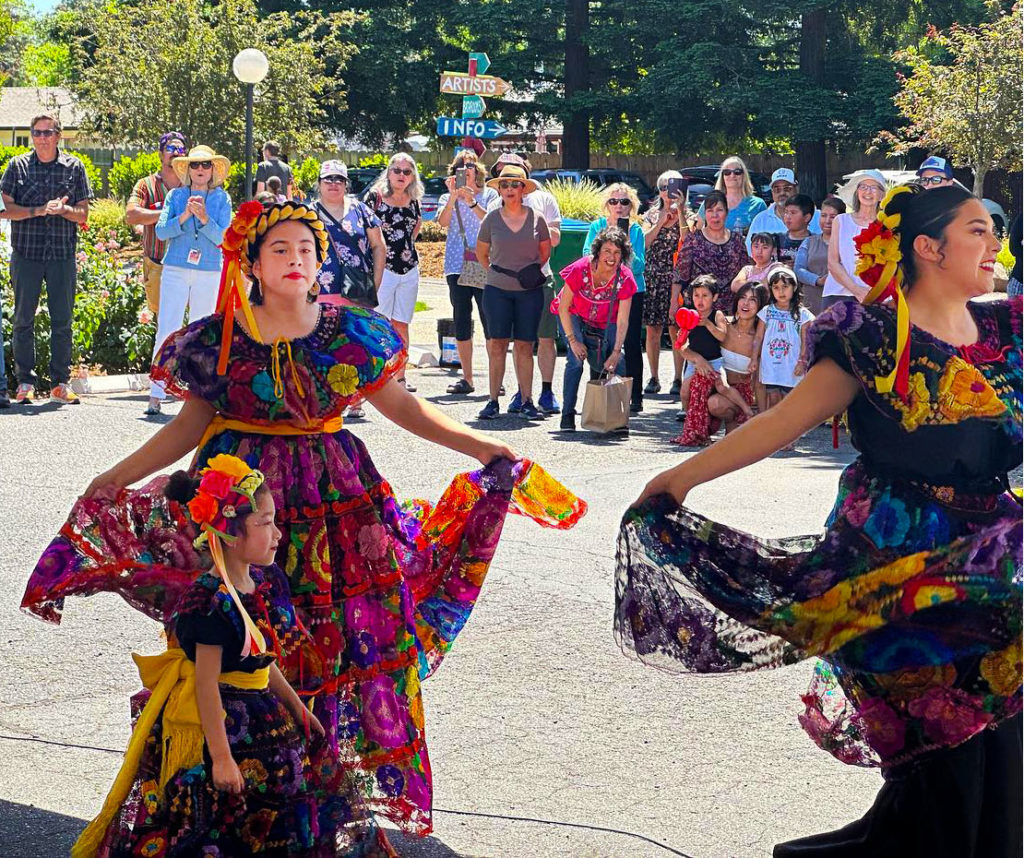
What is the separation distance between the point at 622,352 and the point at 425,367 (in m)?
3.98

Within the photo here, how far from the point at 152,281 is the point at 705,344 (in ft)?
15.0

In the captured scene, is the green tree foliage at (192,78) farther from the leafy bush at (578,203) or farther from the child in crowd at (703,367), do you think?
the child in crowd at (703,367)

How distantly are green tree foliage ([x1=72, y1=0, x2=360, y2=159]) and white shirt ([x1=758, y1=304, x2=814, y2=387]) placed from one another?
80.0ft

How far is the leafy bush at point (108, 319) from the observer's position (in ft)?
44.4

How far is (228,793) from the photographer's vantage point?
3.89 metres

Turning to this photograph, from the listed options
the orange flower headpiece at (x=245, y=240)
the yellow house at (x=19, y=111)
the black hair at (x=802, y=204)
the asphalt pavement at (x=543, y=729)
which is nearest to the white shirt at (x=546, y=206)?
the black hair at (x=802, y=204)

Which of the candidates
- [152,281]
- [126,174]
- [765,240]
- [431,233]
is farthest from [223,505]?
[126,174]

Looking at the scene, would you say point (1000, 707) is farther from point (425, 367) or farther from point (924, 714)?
point (425, 367)

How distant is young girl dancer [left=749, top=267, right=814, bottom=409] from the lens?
1090 centimetres

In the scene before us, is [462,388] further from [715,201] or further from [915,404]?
[915,404]

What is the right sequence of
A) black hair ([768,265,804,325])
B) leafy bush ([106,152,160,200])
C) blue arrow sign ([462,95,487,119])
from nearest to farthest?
1. black hair ([768,265,804,325])
2. blue arrow sign ([462,95,487,119])
3. leafy bush ([106,152,160,200])

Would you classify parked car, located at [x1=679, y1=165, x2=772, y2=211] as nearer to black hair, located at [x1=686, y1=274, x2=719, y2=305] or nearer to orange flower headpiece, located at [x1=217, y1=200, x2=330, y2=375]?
black hair, located at [x1=686, y1=274, x2=719, y2=305]

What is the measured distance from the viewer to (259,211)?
189 inches

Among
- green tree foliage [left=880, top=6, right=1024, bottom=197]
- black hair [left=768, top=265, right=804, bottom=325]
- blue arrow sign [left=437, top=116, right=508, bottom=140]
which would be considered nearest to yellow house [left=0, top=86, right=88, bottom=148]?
green tree foliage [left=880, top=6, right=1024, bottom=197]
